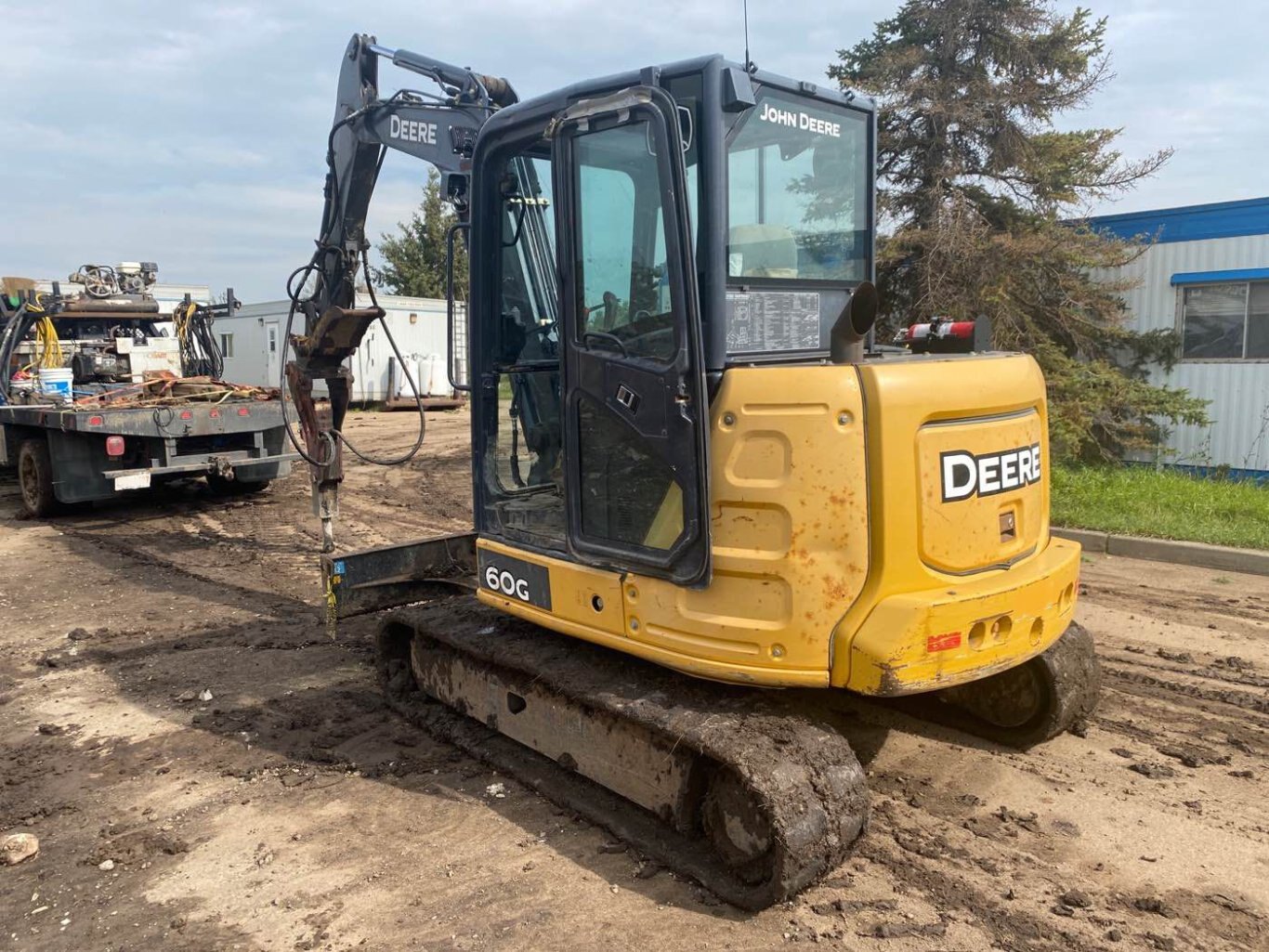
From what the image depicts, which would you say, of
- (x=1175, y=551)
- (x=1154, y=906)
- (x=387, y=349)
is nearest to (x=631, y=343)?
(x=1154, y=906)

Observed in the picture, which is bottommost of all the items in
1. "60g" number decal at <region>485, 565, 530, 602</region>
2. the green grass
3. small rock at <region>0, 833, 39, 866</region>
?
small rock at <region>0, 833, 39, 866</region>

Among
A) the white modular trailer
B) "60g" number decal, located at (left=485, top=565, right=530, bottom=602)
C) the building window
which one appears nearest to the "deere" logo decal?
"60g" number decal, located at (left=485, top=565, right=530, bottom=602)

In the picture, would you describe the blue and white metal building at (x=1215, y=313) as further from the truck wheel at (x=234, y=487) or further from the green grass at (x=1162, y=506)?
the truck wheel at (x=234, y=487)

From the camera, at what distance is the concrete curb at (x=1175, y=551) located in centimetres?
799

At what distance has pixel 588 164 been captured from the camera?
147 inches

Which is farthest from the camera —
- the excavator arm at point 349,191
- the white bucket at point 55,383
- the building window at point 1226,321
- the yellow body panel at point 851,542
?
the building window at point 1226,321

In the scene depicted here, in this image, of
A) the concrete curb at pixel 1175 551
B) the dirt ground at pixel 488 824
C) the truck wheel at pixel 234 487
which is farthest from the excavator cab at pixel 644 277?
the truck wheel at pixel 234 487

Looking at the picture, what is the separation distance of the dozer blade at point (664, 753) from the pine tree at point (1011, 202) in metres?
9.10

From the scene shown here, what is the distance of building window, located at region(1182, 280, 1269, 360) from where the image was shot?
1238 cm

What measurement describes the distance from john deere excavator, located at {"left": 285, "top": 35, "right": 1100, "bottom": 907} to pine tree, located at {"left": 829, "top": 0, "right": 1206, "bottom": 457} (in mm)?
8021

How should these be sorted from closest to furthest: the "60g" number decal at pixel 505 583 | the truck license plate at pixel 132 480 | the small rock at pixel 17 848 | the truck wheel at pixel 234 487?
the small rock at pixel 17 848 < the "60g" number decal at pixel 505 583 < the truck license plate at pixel 132 480 < the truck wheel at pixel 234 487

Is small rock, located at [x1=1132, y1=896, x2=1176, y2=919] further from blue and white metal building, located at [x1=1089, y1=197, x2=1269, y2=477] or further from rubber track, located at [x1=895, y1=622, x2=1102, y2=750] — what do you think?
blue and white metal building, located at [x1=1089, y1=197, x2=1269, y2=477]

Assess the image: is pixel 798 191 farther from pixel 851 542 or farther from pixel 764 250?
pixel 851 542

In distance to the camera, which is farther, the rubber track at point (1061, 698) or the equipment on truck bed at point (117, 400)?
the equipment on truck bed at point (117, 400)
